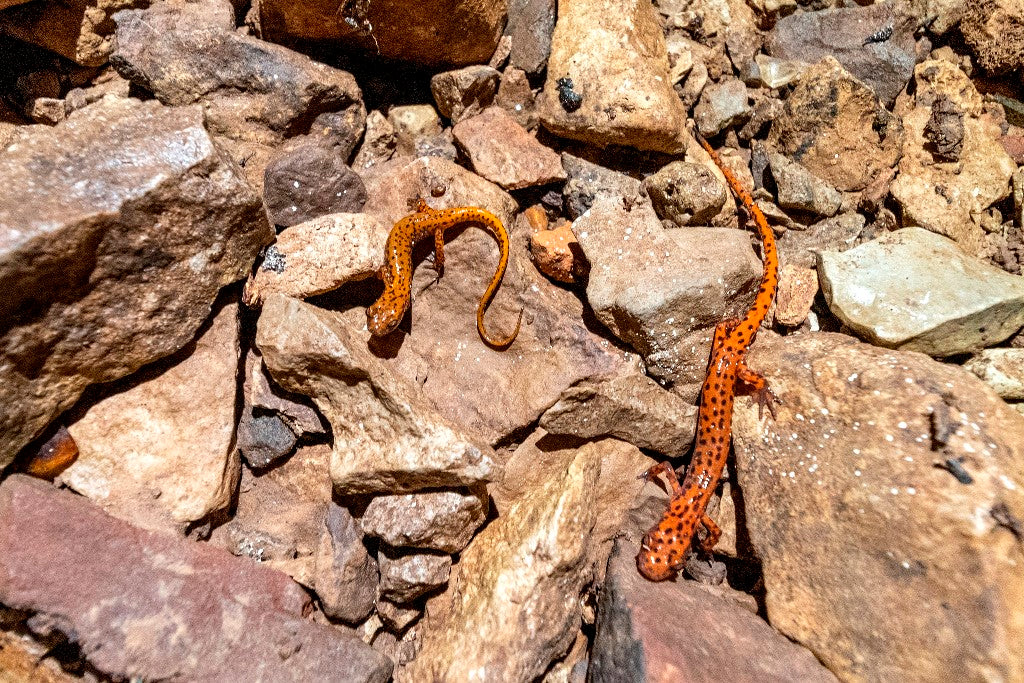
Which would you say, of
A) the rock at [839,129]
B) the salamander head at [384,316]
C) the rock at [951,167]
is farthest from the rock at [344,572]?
the rock at [951,167]

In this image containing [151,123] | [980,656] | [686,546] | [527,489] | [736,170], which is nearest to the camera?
[980,656]

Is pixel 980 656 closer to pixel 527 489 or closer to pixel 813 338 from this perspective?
pixel 813 338

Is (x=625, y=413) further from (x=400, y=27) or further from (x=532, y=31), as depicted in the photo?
(x=400, y=27)

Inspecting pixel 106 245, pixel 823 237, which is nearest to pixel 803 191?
pixel 823 237

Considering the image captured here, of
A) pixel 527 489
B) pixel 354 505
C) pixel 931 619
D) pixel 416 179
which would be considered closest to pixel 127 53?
pixel 416 179

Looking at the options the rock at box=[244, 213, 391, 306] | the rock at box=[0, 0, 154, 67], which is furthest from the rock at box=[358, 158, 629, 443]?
the rock at box=[0, 0, 154, 67]

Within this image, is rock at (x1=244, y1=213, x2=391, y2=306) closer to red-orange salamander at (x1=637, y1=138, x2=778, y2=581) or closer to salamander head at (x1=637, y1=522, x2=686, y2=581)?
red-orange salamander at (x1=637, y1=138, x2=778, y2=581)
